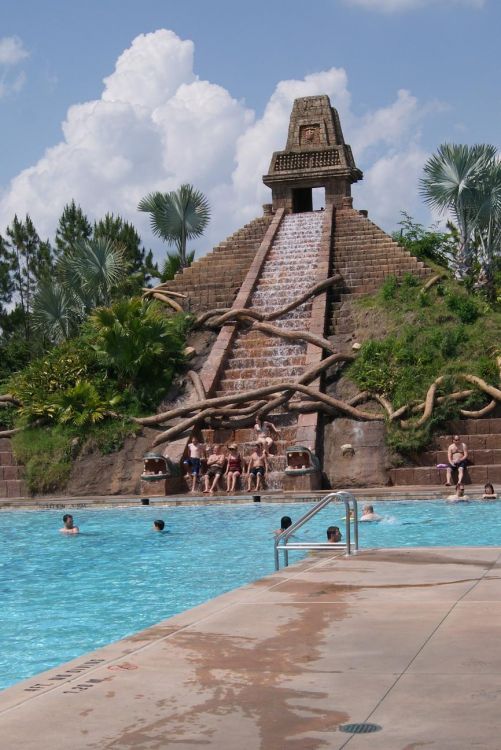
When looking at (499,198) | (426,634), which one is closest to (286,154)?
(499,198)

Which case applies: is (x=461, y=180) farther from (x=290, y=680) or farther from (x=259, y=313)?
(x=290, y=680)

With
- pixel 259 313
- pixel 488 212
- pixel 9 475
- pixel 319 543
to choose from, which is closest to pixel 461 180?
pixel 488 212

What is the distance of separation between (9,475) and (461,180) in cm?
1648

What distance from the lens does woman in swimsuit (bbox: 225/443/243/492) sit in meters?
22.7

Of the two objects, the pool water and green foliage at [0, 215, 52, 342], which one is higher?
green foliage at [0, 215, 52, 342]

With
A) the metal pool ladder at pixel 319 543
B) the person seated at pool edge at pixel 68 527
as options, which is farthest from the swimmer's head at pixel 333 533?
the person seated at pool edge at pixel 68 527

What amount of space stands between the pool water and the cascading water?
156 inches

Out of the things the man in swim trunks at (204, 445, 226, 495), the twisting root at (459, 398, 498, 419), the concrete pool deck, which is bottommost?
the concrete pool deck

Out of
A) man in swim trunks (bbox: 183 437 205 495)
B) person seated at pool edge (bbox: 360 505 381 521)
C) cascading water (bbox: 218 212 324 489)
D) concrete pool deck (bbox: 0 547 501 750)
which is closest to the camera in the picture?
concrete pool deck (bbox: 0 547 501 750)

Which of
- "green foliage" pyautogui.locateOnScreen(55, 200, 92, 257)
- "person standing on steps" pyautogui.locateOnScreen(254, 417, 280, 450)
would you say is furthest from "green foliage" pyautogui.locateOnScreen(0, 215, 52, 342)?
"person standing on steps" pyautogui.locateOnScreen(254, 417, 280, 450)

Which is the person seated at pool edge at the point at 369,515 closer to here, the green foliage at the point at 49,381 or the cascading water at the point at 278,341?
the cascading water at the point at 278,341

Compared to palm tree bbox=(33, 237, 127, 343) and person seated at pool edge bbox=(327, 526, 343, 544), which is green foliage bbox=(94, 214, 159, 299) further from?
person seated at pool edge bbox=(327, 526, 343, 544)

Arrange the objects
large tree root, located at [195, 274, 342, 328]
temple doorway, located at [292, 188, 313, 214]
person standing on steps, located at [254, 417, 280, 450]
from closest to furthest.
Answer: person standing on steps, located at [254, 417, 280, 450] → large tree root, located at [195, 274, 342, 328] → temple doorway, located at [292, 188, 313, 214]

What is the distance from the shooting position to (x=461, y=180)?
109ft
